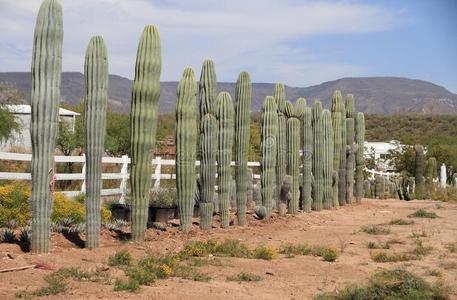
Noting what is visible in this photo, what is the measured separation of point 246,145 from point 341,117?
789 cm

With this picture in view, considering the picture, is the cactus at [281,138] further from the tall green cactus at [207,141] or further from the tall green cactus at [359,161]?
the tall green cactus at [359,161]

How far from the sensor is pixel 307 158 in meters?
20.9

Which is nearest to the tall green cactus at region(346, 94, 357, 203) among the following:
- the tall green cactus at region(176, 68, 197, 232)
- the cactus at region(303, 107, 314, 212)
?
the cactus at region(303, 107, 314, 212)

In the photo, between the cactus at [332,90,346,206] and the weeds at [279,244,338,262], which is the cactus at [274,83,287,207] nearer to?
the cactus at [332,90,346,206]

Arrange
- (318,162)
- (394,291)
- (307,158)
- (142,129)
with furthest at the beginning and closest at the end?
(318,162) → (307,158) → (142,129) → (394,291)

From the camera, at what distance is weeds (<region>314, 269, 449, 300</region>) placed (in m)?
8.23

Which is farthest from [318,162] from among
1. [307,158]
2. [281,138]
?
[281,138]

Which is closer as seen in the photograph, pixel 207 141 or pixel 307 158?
pixel 207 141

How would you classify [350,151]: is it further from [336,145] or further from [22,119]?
[22,119]

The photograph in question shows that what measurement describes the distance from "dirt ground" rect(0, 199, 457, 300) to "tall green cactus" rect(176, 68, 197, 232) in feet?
1.78

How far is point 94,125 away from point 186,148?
3069 millimetres

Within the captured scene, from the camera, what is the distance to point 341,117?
24078 millimetres

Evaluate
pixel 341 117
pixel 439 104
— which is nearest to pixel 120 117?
pixel 341 117

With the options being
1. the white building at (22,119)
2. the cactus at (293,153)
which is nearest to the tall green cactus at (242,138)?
the cactus at (293,153)
